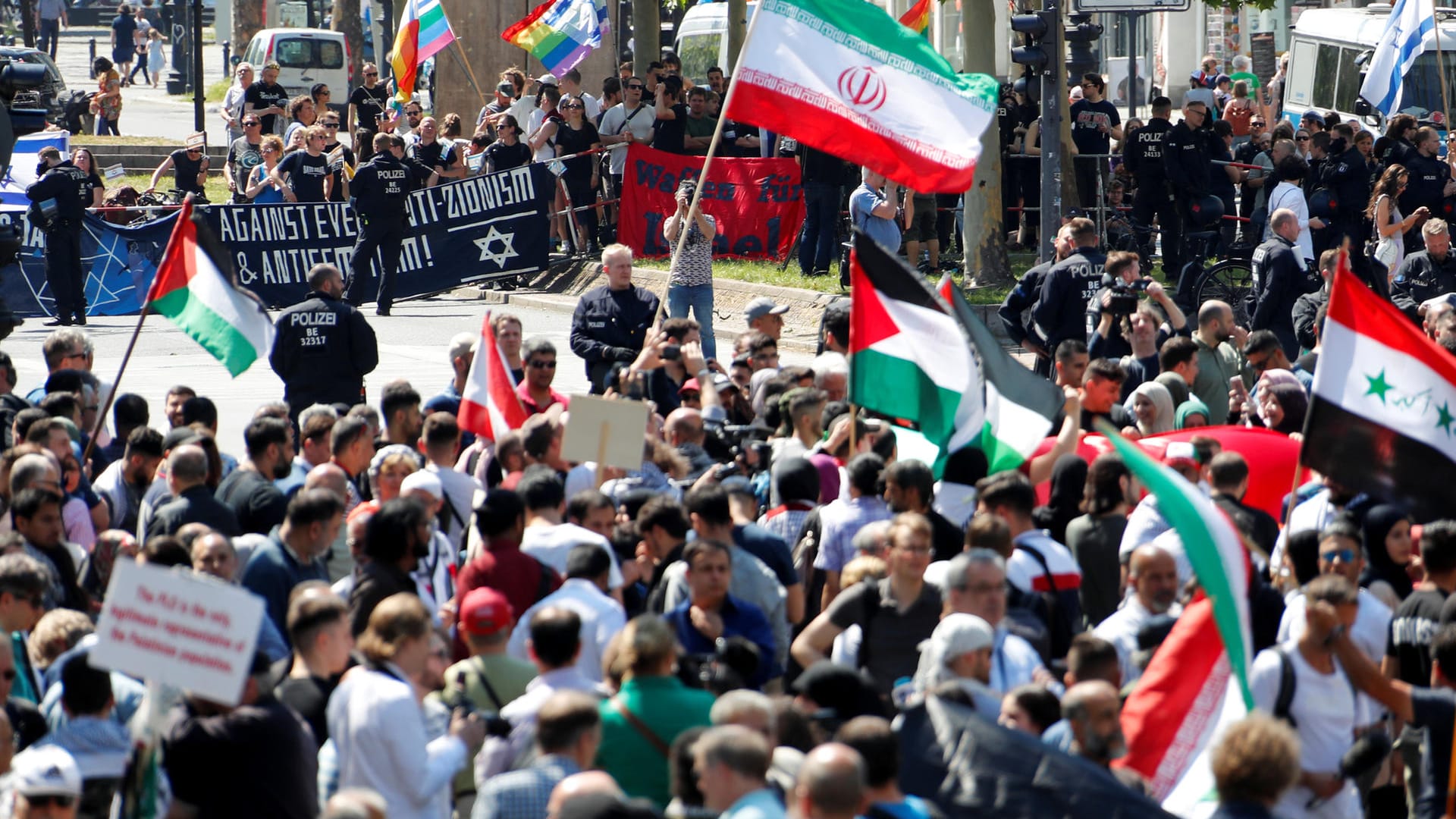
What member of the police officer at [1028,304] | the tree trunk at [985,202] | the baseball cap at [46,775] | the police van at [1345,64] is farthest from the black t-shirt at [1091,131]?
the baseball cap at [46,775]

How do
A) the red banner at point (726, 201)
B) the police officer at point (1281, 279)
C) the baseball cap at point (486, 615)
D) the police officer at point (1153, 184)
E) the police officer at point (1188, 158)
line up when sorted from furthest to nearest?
the red banner at point (726, 201) < the police officer at point (1153, 184) < the police officer at point (1188, 158) < the police officer at point (1281, 279) < the baseball cap at point (486, 615)

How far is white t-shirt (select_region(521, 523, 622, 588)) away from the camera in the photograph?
745 centimetres

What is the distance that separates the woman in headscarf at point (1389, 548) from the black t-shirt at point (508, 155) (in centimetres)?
1561

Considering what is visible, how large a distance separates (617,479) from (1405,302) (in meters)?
8.40

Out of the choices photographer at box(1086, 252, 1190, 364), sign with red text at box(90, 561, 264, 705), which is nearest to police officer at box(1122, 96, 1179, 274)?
photographer at box(1086, 252, 1190, 364)

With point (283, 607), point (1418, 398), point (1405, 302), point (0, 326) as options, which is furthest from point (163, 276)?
point (1405, 302)

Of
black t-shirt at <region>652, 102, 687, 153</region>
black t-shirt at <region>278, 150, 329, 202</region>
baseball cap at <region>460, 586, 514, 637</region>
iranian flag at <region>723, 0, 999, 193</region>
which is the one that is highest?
iranian flag at <region>723, 0, 999, 193</region>

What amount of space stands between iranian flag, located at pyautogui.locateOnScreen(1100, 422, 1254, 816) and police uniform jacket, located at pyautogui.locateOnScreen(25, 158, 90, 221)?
52.2 feet

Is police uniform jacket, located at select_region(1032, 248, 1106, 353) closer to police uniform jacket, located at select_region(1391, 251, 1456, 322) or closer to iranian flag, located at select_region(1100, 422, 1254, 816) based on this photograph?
police uniform jacket, located at select_region(1391, 251, 1456, 322)

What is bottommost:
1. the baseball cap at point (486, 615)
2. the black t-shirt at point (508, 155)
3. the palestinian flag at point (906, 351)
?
the black t-shirt at point (508, 155)

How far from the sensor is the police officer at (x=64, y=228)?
2017 centimetres

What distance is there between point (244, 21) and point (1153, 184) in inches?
1254

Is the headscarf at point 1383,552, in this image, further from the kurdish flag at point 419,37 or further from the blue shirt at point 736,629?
the kurdish flag at point 419,37

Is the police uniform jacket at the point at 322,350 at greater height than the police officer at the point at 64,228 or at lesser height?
greater
